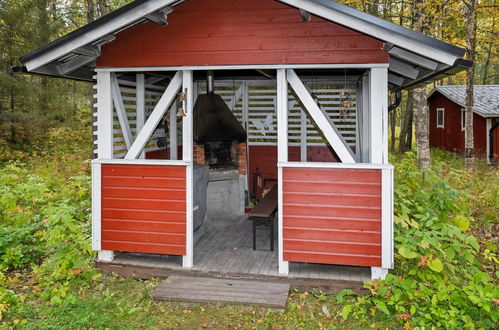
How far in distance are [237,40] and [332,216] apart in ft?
7.39

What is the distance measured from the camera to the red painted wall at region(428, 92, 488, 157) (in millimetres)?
15648

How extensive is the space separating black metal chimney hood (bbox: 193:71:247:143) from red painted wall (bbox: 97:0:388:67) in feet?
7.81

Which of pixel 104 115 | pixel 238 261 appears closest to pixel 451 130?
pixel 238 261

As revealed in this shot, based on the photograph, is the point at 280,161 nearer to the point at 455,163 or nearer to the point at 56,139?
the point at 455,163

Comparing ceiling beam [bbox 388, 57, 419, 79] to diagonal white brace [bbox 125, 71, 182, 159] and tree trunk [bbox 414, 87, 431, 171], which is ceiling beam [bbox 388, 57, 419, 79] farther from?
tree trunk [bbox 414, 87, 431, 171]

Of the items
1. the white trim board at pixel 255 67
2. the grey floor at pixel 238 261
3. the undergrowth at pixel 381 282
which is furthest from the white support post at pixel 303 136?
the white trim board at pixel 255 67

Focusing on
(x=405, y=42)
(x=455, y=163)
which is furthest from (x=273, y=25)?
(x=455, y=163)

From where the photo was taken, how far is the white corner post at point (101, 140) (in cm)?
514

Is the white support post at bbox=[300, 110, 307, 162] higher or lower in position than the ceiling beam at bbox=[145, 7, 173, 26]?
lower

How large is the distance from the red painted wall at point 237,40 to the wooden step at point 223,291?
2.50 m

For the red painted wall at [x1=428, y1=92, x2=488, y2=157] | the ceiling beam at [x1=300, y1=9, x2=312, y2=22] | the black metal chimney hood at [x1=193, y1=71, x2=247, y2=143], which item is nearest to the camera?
the ceiling beam at [x1=300, y1=9, x2=312, y2=22]

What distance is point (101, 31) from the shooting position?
4652 mm

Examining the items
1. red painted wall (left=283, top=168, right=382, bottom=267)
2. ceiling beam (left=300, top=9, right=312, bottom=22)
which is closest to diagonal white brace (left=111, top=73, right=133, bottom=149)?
red painted wall (left=283, top=168, right=382, bottom=267)

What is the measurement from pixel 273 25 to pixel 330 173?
5.80 ft
